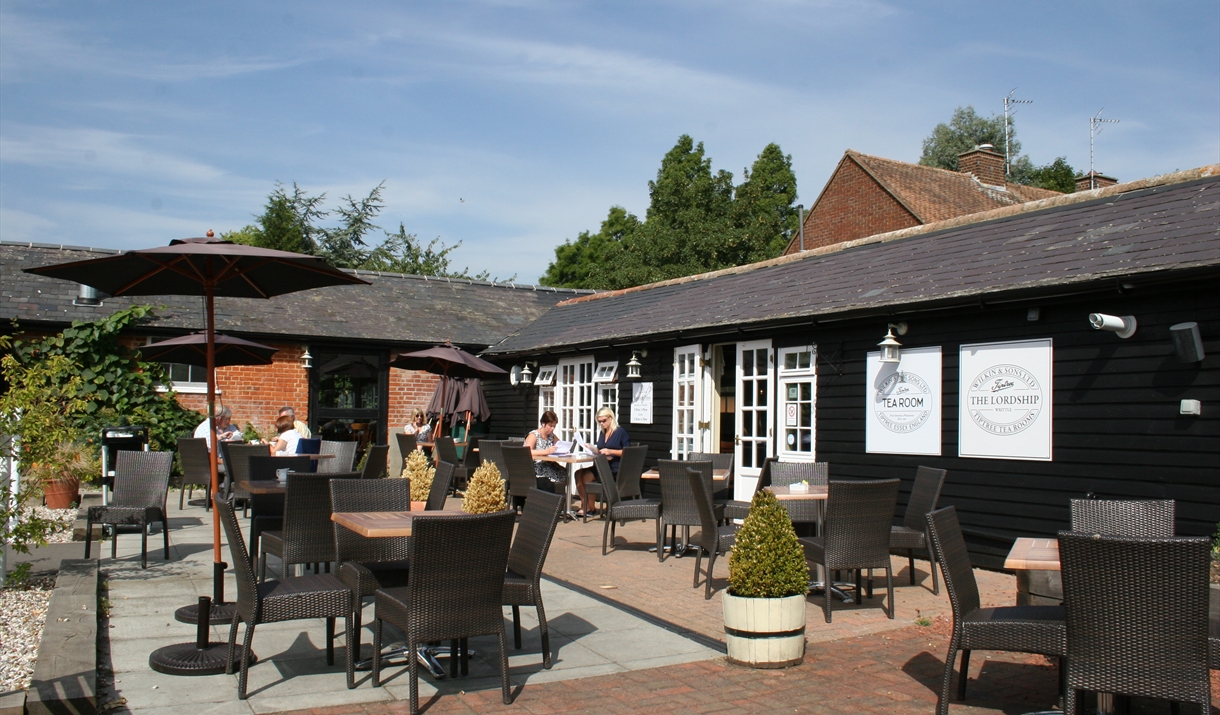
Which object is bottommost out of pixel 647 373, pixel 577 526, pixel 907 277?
pixel 577 526

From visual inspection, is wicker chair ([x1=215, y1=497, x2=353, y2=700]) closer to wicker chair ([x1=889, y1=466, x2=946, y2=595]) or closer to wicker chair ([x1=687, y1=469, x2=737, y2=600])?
wicker chair ([x1=687, y1=469, x2=737, y2=600])

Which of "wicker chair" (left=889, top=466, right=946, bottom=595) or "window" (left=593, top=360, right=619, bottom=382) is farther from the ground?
"window" (left=593, top=360, right=619, bottom=382)

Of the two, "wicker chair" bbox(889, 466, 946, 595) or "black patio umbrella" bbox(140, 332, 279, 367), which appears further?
"black patio umbrella" bbox(140, 332, 279, 367)

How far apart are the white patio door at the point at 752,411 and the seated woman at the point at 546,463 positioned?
2.14 meters

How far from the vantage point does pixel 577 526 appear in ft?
36.7

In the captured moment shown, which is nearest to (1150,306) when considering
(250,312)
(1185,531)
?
(1185,531)

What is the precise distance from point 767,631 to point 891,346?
4.86 metres

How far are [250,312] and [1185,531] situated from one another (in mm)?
15192

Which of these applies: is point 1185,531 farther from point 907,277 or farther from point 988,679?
point 907,277

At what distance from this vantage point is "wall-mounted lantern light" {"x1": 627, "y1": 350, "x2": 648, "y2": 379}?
13359mm

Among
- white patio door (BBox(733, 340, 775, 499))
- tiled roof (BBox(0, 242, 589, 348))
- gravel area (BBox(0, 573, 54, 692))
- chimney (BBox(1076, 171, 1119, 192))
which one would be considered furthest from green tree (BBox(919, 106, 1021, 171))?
gravel area (BBox(0, 573, 54, 692))

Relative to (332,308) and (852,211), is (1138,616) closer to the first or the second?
(332,308)

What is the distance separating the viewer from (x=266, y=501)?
7211 mm

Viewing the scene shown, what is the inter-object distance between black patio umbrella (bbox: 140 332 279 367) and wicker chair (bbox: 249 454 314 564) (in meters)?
3.98
